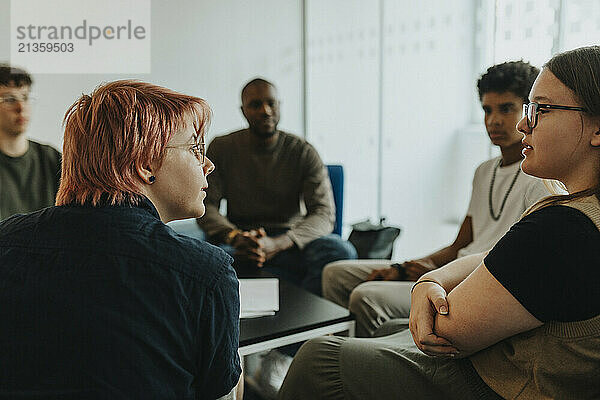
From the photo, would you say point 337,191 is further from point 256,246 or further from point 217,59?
point 217,59

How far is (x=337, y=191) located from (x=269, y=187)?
1.28ft

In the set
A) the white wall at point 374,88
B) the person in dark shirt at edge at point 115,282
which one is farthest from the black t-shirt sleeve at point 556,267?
the white wall at point 374,88

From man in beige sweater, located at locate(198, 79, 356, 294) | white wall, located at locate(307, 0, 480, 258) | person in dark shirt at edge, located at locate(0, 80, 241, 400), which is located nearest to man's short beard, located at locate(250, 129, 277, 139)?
man in beige sweater, located at locate(198, 79, 356, 294)

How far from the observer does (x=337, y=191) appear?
3.41 meters

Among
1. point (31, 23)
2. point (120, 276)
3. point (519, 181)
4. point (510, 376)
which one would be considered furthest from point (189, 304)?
point (31, 23)

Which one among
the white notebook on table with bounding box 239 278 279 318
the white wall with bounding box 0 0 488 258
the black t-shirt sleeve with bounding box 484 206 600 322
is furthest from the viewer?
the white wall with bounding box 0 0 488 258

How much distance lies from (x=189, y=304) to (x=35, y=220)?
0.29m

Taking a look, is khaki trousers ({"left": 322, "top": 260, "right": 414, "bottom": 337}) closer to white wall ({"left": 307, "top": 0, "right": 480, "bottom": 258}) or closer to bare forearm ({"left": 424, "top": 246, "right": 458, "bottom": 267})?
bare forearm ({"left": 424, "top": 246, "right": 458, "bottom": 267})

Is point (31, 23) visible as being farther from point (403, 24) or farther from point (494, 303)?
point (494, 303)

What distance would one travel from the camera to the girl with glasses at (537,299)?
1.18 metres

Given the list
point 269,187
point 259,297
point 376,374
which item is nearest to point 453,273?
point 376,374

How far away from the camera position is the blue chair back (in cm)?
338

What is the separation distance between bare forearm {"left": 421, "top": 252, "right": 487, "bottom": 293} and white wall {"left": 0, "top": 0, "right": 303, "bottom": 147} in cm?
283

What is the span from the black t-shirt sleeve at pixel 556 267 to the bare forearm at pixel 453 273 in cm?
32
